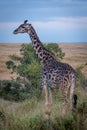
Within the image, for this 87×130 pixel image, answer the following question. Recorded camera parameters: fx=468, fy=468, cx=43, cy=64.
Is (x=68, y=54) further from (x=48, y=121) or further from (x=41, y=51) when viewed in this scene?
(x=48, y=121)

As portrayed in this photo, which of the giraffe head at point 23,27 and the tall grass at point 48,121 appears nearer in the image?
the tall grass at point 48,121

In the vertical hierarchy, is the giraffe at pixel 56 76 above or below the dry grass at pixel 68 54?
below

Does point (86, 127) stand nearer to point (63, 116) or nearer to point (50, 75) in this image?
point (63, 116)

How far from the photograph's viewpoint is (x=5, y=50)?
12.2m

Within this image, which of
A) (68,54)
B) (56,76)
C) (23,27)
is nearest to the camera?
(56,76)

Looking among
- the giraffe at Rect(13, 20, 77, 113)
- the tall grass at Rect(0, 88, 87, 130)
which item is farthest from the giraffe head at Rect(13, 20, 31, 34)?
the tall grass at Rect(0, 88, 87, 130)

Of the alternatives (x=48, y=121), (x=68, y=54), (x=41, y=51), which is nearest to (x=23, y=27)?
(x=41, y=51)

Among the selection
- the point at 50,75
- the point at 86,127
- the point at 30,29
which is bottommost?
the point at 86,127

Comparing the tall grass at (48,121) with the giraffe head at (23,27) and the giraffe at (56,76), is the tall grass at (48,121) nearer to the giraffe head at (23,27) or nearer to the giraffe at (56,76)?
the giraffe at (56,76)

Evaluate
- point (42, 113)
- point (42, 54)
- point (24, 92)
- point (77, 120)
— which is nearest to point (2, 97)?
point (24, 92)

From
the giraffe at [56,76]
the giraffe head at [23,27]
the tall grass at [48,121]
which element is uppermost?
the giraffe head at [23,27]

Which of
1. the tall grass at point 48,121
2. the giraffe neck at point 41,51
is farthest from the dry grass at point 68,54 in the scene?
the tall grass at point 48,121

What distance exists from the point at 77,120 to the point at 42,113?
2.34ft

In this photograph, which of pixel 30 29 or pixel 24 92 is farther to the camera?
pixel 24 92
